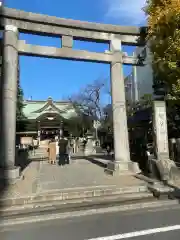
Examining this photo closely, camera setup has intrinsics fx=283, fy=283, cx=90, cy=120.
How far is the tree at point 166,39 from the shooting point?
1212 cm

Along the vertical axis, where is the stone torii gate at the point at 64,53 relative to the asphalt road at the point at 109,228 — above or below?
above

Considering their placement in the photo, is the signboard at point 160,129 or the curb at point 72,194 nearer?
the curb at point 72,194

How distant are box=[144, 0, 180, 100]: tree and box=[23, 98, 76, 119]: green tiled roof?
2852 centimetres

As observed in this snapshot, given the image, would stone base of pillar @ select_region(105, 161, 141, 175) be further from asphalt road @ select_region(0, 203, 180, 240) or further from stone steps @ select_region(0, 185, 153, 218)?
asphalt road @ select_region(0, 203, 180, 240)

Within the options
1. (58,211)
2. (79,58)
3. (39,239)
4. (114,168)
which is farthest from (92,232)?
(79,58)

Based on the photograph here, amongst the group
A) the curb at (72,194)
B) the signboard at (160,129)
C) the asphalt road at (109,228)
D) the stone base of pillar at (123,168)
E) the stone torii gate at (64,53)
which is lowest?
the asphalt road at (109,228)

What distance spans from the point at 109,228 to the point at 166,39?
9.32 meters

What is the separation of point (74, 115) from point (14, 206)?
115 ft

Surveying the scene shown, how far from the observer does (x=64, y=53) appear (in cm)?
1175

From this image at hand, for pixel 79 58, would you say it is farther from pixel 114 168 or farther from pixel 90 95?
pixel 90 95

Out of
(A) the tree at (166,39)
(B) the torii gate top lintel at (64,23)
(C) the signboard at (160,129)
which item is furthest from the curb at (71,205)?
(B) the torii gate top lintel at (64,23)

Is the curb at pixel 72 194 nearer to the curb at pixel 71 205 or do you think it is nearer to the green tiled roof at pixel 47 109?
the curb at pixel 71 205

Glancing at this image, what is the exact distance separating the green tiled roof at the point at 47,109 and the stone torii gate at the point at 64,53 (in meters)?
28.6

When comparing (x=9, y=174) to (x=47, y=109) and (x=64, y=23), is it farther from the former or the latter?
(x=47, y=109)
